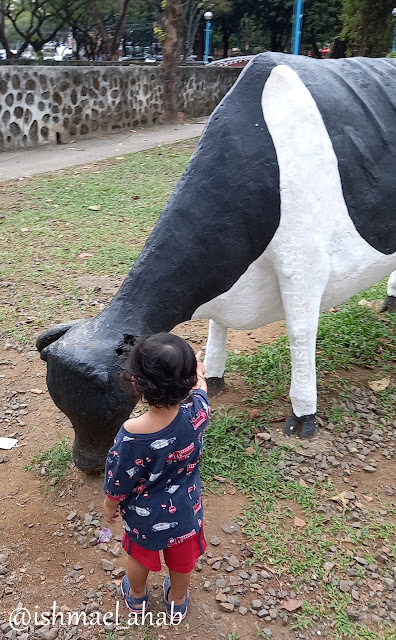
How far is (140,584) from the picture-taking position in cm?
219

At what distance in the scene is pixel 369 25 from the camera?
12.0m

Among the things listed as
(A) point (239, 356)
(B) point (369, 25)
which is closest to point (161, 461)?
(A) point (239, 356)

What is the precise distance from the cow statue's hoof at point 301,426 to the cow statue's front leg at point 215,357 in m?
0.56

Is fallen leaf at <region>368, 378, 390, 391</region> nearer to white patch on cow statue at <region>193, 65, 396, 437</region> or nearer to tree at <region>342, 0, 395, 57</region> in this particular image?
white patch on cow statue at <region>193, 65, 396, 437</region>

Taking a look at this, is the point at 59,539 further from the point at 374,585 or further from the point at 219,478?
the point at 374,585

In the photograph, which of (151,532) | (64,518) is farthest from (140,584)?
(64,518)

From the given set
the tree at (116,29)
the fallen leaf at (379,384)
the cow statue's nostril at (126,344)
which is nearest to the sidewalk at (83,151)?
the fallen leaf at (379,384)

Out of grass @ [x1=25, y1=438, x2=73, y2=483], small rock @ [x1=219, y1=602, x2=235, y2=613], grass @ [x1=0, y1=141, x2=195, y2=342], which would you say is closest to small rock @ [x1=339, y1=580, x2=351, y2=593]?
small rock @ [x1=219, y1=602, x2=235, y2=613]

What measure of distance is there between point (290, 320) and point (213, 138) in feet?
3.09

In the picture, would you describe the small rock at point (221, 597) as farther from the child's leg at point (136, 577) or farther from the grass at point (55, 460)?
the grass at point (55, 460)

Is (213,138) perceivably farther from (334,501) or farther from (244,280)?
(334,501)

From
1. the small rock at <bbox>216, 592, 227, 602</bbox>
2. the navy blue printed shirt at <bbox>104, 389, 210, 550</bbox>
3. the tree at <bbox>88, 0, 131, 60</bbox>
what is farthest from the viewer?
the tree at <bbox>88, 0, 131, 60</bbox>

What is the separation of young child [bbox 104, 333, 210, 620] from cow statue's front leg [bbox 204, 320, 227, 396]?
4.90 feet

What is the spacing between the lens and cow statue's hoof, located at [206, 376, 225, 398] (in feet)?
12.0
